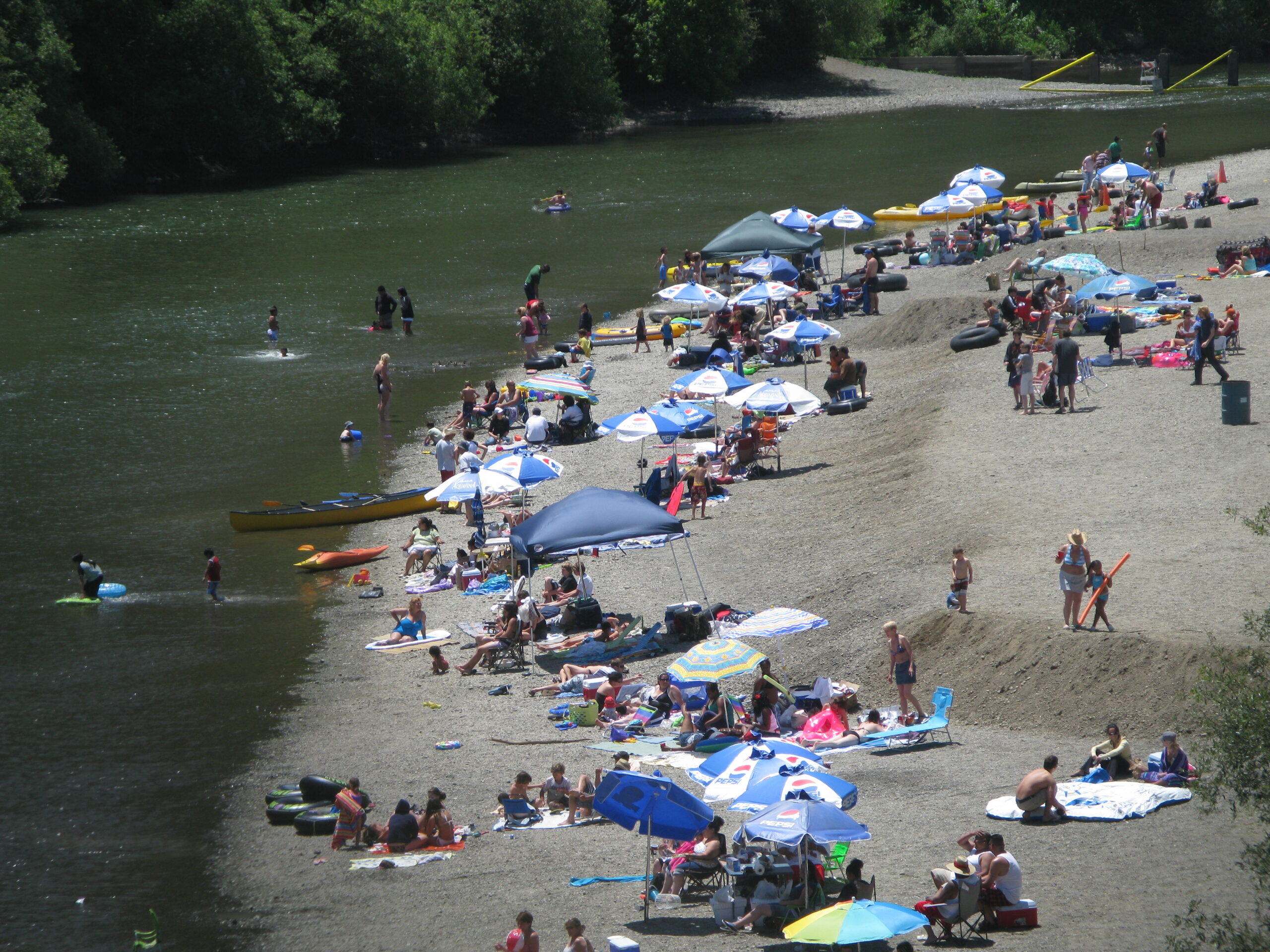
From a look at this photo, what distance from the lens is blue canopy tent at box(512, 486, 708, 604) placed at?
62.6 feet

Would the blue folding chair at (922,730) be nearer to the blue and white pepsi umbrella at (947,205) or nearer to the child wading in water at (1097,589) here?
the child wading in water at (1097,589)

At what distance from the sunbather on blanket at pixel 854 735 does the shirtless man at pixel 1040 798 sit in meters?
2.87

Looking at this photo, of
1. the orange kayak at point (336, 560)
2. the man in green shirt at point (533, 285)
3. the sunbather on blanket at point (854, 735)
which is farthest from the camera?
the man in green shirt at point (533, 285)

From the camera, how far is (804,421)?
2898 centimetres

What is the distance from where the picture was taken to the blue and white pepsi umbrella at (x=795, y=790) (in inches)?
486

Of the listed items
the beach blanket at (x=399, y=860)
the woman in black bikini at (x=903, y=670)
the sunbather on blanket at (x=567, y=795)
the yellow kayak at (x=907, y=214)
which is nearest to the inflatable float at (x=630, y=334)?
the yellow kayak at (x=907, y=214)

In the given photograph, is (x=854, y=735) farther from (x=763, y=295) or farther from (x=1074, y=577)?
(x=763, y=295)

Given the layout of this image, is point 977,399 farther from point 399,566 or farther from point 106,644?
point 106,644

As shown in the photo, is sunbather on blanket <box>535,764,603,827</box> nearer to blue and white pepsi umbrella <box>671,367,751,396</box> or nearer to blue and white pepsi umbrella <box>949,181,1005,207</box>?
blue and white pepsi umbrella <box>671,367,751,396</box>

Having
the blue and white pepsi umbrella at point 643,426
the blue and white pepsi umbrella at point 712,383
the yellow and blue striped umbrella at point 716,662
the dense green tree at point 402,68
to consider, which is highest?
the dense green tree at point 402,68

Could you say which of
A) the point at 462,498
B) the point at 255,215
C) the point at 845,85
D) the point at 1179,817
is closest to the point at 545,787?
the point at 1179,817

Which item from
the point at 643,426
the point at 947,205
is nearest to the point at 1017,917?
the point at 643,426

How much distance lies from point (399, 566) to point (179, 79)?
172 feet

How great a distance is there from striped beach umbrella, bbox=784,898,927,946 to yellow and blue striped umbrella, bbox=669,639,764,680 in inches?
221
